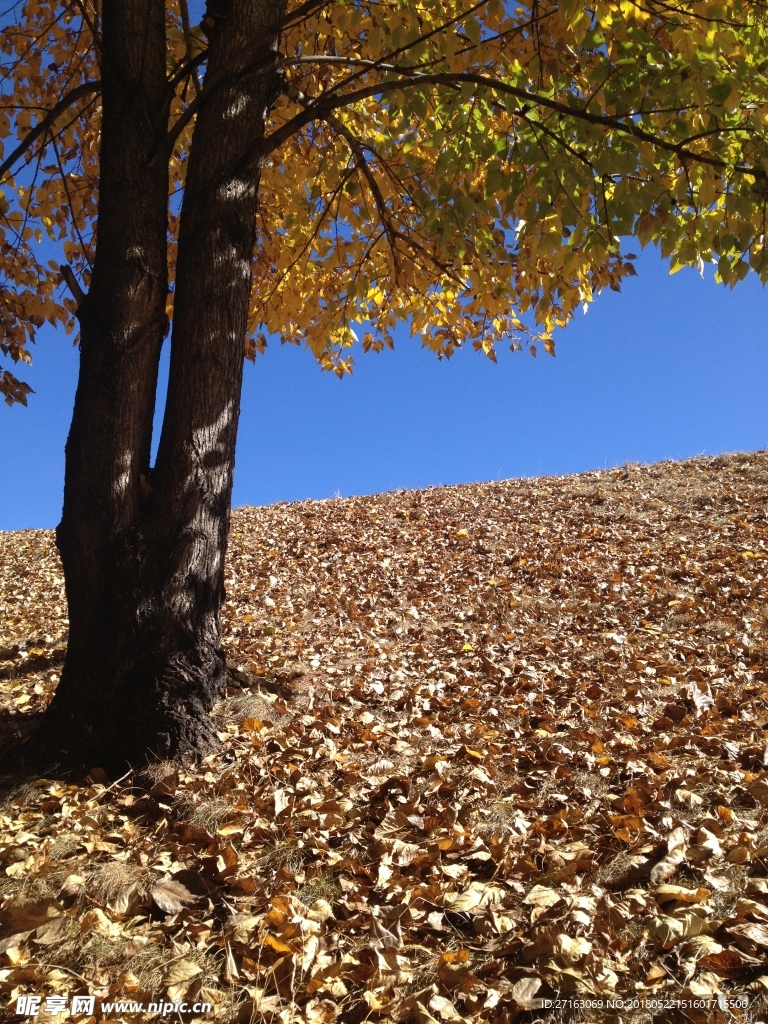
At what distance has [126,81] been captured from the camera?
412 cm

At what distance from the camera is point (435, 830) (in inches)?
131

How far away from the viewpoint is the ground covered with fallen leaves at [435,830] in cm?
243

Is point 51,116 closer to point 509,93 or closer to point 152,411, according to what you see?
point 152,411

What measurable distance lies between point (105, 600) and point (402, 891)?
219cm

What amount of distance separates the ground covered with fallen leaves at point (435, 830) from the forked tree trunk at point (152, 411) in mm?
411

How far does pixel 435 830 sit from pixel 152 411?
2789 mm

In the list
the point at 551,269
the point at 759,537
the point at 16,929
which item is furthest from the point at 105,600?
the point at 759,537

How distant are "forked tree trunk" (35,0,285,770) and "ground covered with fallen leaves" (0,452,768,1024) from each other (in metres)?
0.41

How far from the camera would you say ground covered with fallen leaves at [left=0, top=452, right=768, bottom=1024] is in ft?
7.96

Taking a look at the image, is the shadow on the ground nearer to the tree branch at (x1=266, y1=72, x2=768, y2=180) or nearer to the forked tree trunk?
the forked tree trunk

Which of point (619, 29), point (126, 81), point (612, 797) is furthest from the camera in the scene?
point (619, 29)

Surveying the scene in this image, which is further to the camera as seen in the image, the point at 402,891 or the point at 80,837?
the point at 80,837

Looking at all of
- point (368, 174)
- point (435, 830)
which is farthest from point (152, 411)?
point (435, 830)

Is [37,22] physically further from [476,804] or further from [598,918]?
[598,918]
